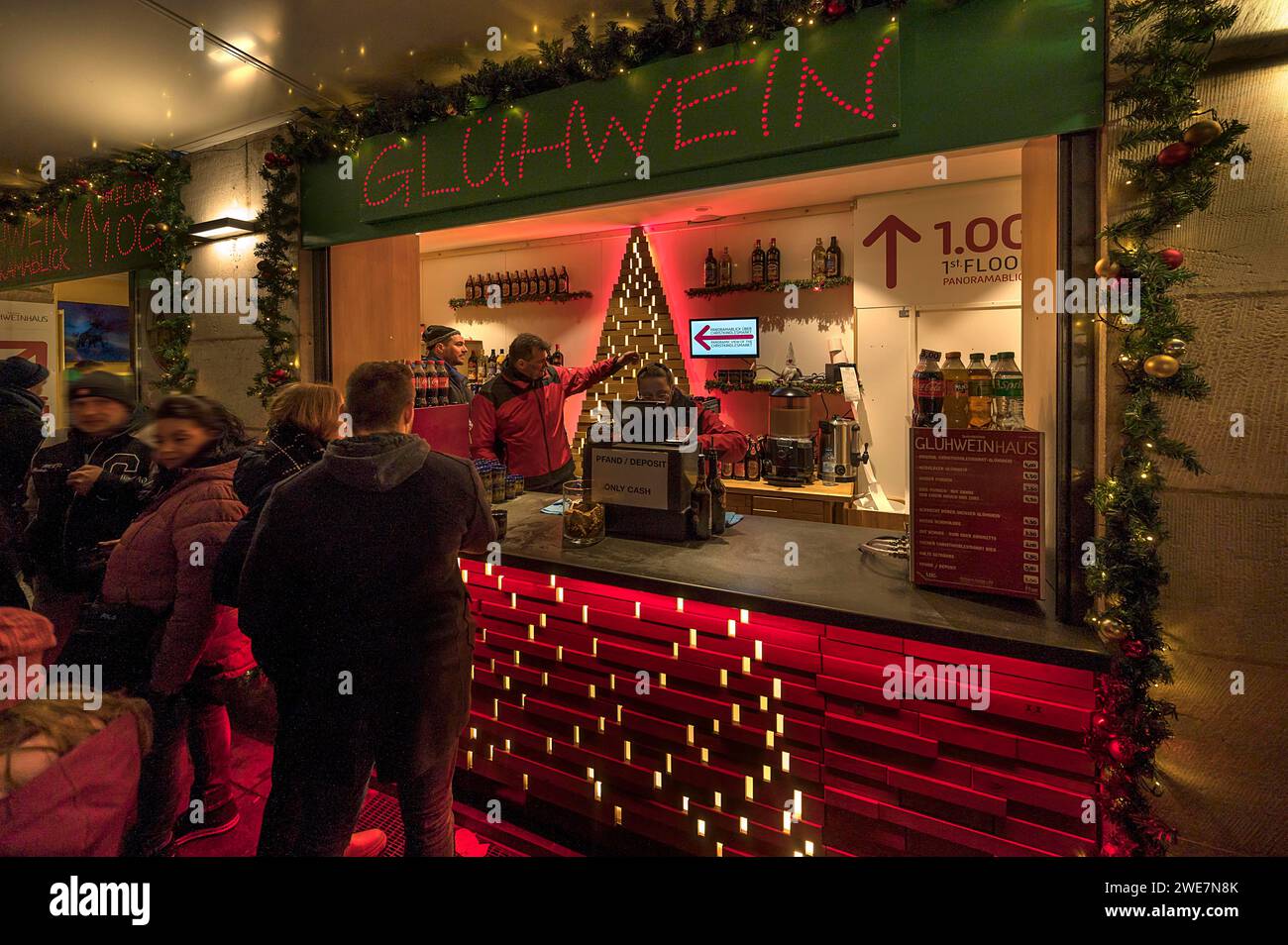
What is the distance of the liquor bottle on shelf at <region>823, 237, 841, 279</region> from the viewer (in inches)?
213

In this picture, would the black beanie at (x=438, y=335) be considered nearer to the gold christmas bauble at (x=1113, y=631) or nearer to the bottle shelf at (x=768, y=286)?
the bottle shelf at (x=768, y=286)

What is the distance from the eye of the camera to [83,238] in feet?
15.9

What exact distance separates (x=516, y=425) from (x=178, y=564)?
2.01 m

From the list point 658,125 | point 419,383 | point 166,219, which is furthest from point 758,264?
point 166,219

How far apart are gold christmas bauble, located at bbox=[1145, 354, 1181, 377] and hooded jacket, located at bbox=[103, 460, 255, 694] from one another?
2.82 m

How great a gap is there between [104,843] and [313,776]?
0.63m

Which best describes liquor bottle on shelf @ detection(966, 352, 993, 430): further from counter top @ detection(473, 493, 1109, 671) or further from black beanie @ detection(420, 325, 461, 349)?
black beanie @ detection(420, 325, 461, 349)

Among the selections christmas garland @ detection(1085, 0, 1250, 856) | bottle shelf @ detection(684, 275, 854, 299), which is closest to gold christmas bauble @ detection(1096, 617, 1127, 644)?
christmas garland @ detection(1085, 0, 1250, 856)

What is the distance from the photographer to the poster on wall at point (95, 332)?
488cm

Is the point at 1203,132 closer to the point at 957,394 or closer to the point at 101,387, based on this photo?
the point at 957,394
